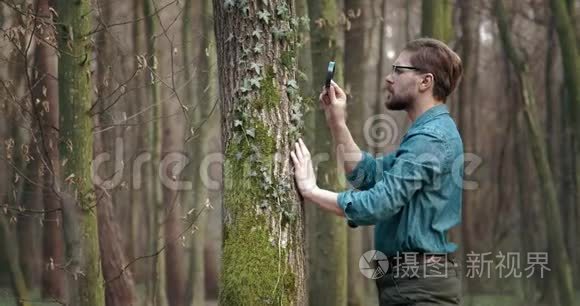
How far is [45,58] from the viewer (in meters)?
11.7

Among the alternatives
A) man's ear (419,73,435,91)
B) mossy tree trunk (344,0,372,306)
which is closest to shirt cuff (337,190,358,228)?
man's ear (419,73,435,91)

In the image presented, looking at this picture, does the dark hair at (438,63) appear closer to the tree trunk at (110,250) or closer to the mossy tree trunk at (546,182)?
the tree trunk at (110,250)

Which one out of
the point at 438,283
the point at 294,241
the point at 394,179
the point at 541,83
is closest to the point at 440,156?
the point at 394,179

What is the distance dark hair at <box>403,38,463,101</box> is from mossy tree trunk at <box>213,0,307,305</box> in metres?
0.63

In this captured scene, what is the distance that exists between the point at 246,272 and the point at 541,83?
1508 cm

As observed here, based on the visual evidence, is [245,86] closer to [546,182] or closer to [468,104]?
[546,182]

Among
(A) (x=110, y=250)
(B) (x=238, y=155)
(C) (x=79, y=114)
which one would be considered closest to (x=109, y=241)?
(A) (x=110, y=250)

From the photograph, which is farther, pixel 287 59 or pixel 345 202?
pixel 287 59

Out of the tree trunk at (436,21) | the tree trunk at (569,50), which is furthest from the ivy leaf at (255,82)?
the tree trunk at (569,50)

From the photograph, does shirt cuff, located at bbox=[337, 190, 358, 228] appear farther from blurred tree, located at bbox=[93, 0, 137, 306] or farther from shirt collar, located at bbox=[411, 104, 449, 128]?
blurred tree, located at bbox=[93, 0, 137, 306]

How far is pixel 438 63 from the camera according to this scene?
3.88m

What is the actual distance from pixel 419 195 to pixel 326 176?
262 inches

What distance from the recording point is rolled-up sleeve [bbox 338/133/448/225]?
11.9 ft

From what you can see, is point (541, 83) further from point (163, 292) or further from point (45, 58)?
point (45, 58)
